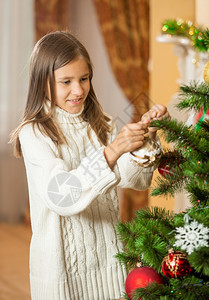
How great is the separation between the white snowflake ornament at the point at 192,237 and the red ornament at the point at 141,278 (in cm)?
10

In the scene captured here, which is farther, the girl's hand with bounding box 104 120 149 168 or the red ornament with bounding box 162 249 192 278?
the girl's hand with bounding box 104 120 149 168

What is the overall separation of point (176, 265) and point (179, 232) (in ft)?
0.20

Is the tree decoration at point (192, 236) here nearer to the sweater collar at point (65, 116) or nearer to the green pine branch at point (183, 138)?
the green pine branch at point (183, 138)

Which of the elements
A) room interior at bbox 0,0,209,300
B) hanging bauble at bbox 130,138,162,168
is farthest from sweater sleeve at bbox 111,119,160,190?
room interior at bbox 0,0,209,300

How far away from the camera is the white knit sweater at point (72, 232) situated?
1.16m

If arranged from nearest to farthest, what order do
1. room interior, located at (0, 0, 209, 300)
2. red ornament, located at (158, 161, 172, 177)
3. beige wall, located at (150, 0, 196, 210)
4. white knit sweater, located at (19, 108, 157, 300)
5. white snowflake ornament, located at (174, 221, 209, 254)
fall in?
1. white snowflake ornament, located at (174, 221, 209, 254)
2. red ornament, located at (158, 161, 172, 177)
3. white knit sweater, located at (19, 108, 157, 300)
4. beige wall, located at (150, 0, 196, 210)
5. room interior, located at (0, 0, 209, 300)

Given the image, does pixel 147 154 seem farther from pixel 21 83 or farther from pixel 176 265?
pixel 21 83

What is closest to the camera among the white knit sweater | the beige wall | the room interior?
the white knit sweater

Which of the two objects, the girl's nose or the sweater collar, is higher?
the girl's nose

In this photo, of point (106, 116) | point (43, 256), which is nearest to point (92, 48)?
point (106, 116)

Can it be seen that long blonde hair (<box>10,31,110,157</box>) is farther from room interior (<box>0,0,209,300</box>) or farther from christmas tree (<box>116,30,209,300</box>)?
room interior (<box>0,0,209,300</box>)

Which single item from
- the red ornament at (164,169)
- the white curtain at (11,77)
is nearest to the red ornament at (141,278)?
the red ornament at (164,169)

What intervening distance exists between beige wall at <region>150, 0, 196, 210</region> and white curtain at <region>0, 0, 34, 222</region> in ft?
4.02

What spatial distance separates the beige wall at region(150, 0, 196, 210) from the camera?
2.98 metres
